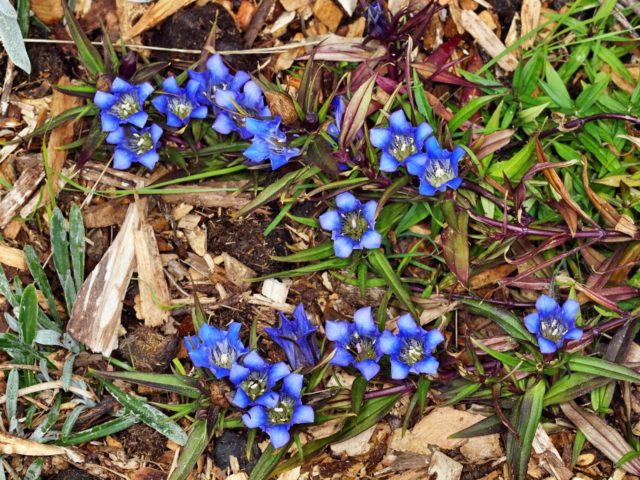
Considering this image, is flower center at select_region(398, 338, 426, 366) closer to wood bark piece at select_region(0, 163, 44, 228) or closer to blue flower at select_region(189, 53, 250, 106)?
blue flower at select_region(189, 53, 250, 106)

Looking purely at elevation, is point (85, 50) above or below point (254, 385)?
above

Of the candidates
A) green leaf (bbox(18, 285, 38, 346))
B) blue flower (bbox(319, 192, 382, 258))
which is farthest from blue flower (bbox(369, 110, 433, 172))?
green leaf (bbox(18, 285, 38, 346))

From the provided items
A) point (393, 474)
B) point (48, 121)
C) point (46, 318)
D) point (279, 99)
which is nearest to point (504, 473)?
point (393, 474)

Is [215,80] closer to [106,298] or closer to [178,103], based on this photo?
[178,103]

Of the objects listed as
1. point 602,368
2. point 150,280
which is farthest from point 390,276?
point 150,280

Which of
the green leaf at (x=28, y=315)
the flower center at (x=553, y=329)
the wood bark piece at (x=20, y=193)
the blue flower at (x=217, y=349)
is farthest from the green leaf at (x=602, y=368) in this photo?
the wood bark piece at (x=20, y=193)

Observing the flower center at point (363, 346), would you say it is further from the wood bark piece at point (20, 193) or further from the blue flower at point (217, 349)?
the wood bark piece at point (20, 193)
